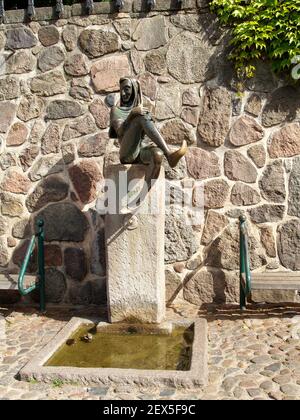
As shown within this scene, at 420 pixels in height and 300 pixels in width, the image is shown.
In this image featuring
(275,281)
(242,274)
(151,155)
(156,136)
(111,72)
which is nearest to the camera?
(156,136)

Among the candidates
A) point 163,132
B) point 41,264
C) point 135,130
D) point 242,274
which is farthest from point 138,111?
point 41,264

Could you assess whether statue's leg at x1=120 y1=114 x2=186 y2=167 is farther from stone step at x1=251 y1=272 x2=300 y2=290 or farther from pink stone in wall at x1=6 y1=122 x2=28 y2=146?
pink stone in wall at x1=6 y1=122 x2=28 y2=146

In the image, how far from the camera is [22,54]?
442cm

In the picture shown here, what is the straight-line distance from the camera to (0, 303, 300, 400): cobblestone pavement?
2586 mm

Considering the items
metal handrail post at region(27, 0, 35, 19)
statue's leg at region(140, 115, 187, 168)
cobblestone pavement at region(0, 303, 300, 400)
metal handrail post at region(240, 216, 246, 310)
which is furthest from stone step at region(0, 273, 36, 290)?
metal handrail post at region(27, 0, 35, 19)

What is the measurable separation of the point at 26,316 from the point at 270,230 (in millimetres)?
2384

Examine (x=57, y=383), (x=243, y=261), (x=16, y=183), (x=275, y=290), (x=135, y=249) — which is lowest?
(x=57, y=383)

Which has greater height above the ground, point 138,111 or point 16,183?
point 138,111

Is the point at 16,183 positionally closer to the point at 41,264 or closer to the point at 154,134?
the point at 41,264

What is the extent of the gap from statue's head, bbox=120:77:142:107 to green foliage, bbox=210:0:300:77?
1.12 m

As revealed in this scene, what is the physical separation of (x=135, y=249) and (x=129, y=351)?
764 mm

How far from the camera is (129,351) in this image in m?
3.15

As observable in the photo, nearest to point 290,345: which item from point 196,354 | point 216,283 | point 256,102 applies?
point 196,354
